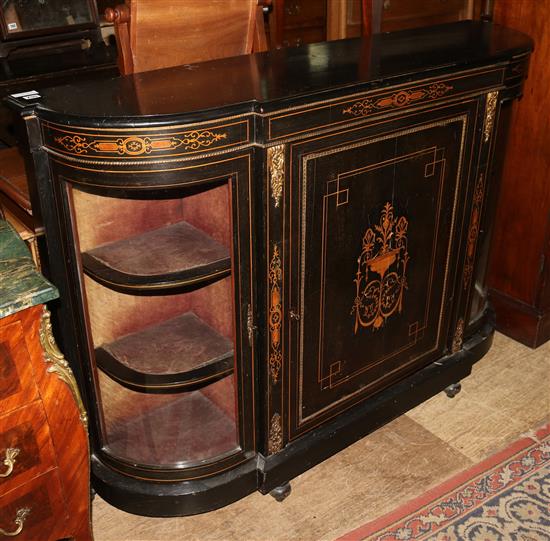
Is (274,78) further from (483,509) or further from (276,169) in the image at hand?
(483,509)

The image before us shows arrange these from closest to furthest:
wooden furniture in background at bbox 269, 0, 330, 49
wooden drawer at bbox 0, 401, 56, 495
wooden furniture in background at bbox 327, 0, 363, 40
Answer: wooden drawer at bbox 0, 401, 56, 495, wooden furniture in background at bbox 269, 0, 330, 49, wooden furniture in background at bbox 327, 0, 363, 40

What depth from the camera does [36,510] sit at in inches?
65.4

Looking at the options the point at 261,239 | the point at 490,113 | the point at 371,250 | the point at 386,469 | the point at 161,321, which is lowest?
the point at 386,469

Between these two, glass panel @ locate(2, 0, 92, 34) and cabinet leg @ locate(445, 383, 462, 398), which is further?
glass panel @ locate(2, 0, 92, 34)

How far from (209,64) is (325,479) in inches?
50.8

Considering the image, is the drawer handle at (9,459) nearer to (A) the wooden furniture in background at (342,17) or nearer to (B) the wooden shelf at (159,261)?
(B) the wooden shelf at (159,261)

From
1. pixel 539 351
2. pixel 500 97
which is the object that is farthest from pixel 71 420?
pixel 539 351

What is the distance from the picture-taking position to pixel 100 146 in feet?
5.02

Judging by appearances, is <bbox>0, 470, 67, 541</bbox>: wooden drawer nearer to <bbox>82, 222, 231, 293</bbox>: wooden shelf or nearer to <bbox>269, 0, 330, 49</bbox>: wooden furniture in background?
<bbox>82, 222, 231, 293</bbox>: wooden shelf

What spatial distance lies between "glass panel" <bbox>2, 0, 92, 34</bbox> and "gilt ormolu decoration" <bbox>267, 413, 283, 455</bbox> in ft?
6.08

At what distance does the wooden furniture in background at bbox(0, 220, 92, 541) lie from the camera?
1.47 meters

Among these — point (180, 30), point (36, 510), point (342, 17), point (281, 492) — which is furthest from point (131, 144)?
point (342, 17)

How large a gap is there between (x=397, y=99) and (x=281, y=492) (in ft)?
3.86

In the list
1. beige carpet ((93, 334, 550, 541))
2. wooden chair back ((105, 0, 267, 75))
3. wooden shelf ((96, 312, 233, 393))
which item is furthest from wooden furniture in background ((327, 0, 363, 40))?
wooden shelf ((96, 312, 233, 393))
